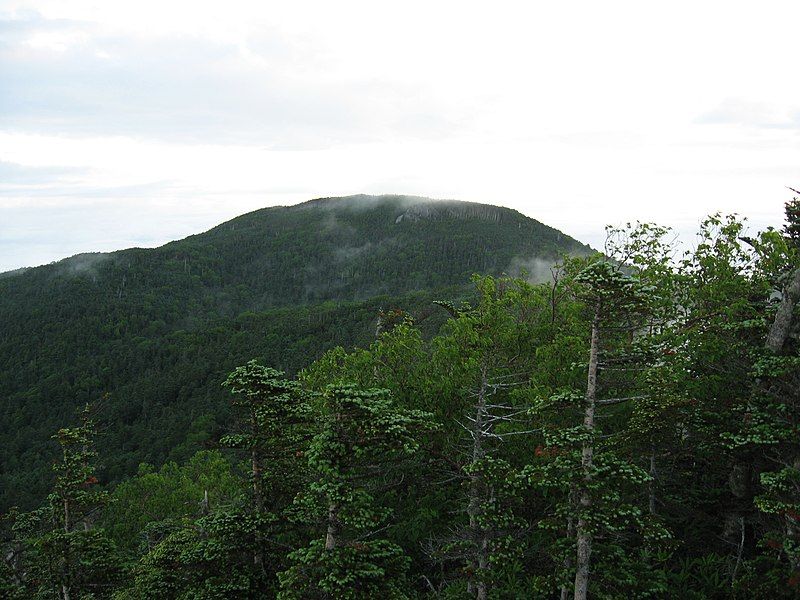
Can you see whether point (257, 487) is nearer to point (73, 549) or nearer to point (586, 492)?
point (586, 492)

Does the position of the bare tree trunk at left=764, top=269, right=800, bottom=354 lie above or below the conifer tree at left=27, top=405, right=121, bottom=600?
above

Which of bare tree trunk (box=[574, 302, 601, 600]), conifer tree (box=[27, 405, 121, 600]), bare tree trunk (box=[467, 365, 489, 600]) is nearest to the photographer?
bare tree trunk (box=[574, 302, 601, 600])

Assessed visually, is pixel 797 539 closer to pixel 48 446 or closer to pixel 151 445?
pixel 151 445

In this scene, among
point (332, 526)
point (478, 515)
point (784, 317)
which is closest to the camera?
point (332, 526)

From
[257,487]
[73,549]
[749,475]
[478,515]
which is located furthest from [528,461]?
[73,549]

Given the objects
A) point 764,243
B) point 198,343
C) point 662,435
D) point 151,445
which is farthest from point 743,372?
Result: point 198,343

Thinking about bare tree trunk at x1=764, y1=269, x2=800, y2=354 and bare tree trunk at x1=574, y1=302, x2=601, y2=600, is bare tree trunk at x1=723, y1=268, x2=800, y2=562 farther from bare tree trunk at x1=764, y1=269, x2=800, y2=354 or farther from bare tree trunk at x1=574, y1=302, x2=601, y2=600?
bare tree trunk at x1=574, y1=302, x2=601, y2=600

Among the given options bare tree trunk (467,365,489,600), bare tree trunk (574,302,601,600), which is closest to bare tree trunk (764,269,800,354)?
bare tree trunk (574,302,601,600)

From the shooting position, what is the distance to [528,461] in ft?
52.4

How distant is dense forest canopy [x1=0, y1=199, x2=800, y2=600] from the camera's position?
11898mm

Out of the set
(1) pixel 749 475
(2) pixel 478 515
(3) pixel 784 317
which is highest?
(3) pixel 784 317

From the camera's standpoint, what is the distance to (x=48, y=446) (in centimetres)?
12762

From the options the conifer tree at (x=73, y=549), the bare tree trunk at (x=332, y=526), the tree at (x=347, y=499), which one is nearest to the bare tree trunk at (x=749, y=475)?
the tree at (x=347, y=499)

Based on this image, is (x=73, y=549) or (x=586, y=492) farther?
(x=73, y=549)
